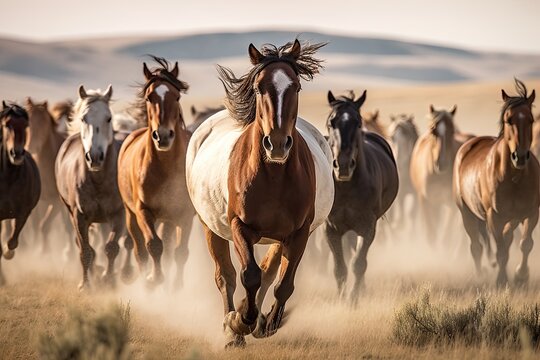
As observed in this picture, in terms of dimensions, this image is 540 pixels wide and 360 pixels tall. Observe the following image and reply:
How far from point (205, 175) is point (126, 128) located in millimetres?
8502

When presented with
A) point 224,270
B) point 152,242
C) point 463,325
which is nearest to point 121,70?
point 152,242

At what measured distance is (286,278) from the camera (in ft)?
25.1

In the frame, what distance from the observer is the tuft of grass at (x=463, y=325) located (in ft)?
25.7

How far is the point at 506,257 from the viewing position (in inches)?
483

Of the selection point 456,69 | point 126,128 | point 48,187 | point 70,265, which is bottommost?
point 70,265

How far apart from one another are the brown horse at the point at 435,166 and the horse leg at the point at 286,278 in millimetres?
9652

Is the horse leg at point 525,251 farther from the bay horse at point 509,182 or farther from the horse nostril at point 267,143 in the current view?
the horse nostril at point 267,143

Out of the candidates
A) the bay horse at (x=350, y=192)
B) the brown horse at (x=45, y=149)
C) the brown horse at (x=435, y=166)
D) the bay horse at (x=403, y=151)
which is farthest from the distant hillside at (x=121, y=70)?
the bay horse at (x=350, y=192)

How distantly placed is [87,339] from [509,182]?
288 inches

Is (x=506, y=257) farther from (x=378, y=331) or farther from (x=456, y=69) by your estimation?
(x=456, y=69)

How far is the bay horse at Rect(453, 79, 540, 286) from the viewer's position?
37.8ft

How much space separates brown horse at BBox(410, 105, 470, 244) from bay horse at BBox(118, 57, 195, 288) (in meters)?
6.99

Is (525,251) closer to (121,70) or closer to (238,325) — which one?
(238,325)

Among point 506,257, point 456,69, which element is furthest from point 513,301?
point 456,69
